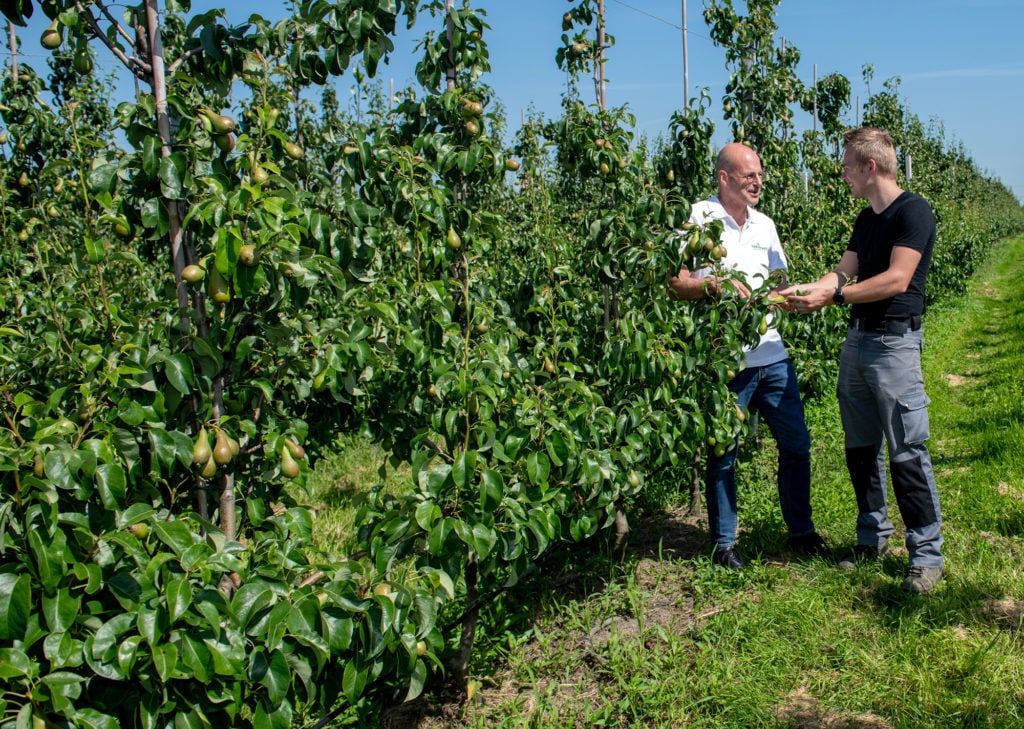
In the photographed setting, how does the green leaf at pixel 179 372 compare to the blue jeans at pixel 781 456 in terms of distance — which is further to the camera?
the blue jeans at pixel 781 456

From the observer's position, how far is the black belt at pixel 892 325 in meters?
3.17

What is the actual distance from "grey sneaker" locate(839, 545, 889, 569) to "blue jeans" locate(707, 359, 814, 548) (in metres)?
0.22

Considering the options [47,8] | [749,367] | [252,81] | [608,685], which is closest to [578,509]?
[608,685]

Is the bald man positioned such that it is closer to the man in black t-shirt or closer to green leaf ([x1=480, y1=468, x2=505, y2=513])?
the man in black t-shirt

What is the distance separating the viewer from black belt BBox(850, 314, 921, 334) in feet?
10.4

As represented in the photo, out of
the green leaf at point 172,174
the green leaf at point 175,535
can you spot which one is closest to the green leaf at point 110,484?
the green leaf at point 175,535

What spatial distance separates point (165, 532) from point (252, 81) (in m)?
1.19

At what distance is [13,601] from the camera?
1.50m

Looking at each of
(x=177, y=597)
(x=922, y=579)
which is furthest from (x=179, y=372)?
(x=922, y=579)

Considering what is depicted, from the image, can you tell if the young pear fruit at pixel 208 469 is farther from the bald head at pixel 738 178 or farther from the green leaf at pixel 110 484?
the bald head at pixel 738 178

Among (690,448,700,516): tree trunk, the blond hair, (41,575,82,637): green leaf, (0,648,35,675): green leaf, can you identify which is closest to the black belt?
the blond hair

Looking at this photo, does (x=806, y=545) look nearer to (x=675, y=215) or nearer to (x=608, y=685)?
(x=608, y=685)

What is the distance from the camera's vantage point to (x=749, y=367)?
342 centimetres

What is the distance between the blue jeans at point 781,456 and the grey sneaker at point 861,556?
8.5 inches
